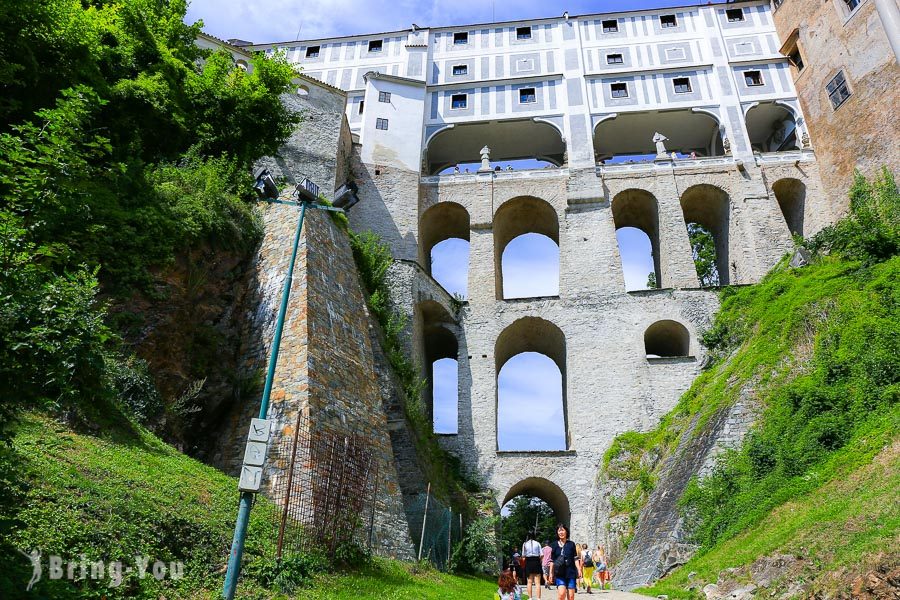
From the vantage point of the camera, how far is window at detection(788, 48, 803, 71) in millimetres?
29578

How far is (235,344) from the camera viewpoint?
13.6m

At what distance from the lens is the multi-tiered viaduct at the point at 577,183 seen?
23062 millimetres

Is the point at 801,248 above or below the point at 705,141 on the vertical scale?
below

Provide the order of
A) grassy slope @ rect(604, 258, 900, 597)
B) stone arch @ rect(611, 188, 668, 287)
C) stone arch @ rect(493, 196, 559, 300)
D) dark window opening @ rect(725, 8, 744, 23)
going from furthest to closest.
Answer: dark window opening @ rect(725, 8, 744, 23)
stone arch @ rect(493, 196, 559, 300)
stone arch @ rect(611, 188, 668, 287)
grassy slope @ rect(604, 258, 900, 597)

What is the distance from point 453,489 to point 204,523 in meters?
→ 12.7

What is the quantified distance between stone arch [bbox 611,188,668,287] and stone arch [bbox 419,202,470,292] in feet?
23.4

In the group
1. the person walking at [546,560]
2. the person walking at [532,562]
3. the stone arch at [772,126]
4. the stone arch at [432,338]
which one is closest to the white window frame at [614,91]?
the stone arch at [772,126]

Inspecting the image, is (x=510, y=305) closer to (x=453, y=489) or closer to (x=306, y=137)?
(x=453, y=489)

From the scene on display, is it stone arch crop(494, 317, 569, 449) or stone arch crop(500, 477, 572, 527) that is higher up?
stone arch crop(494, 317, 569, 449)

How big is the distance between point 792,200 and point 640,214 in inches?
262

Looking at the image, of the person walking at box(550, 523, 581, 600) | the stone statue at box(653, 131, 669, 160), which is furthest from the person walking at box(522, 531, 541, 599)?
the stone statue at box(653, 131, 669, 160)

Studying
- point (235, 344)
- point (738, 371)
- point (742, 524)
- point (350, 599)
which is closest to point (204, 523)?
point (350, 599)

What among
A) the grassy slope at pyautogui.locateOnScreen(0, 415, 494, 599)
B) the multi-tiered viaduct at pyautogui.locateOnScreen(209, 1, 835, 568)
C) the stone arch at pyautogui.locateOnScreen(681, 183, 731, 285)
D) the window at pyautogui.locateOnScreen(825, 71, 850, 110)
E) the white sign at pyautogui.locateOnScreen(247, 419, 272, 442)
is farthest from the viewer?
the stone arch at pyautogui.locateOnScreen(681, 183, 731, 285)

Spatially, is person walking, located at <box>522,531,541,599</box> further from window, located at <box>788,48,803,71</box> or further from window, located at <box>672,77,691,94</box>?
window, located at <box>788,48,803,71</box>
